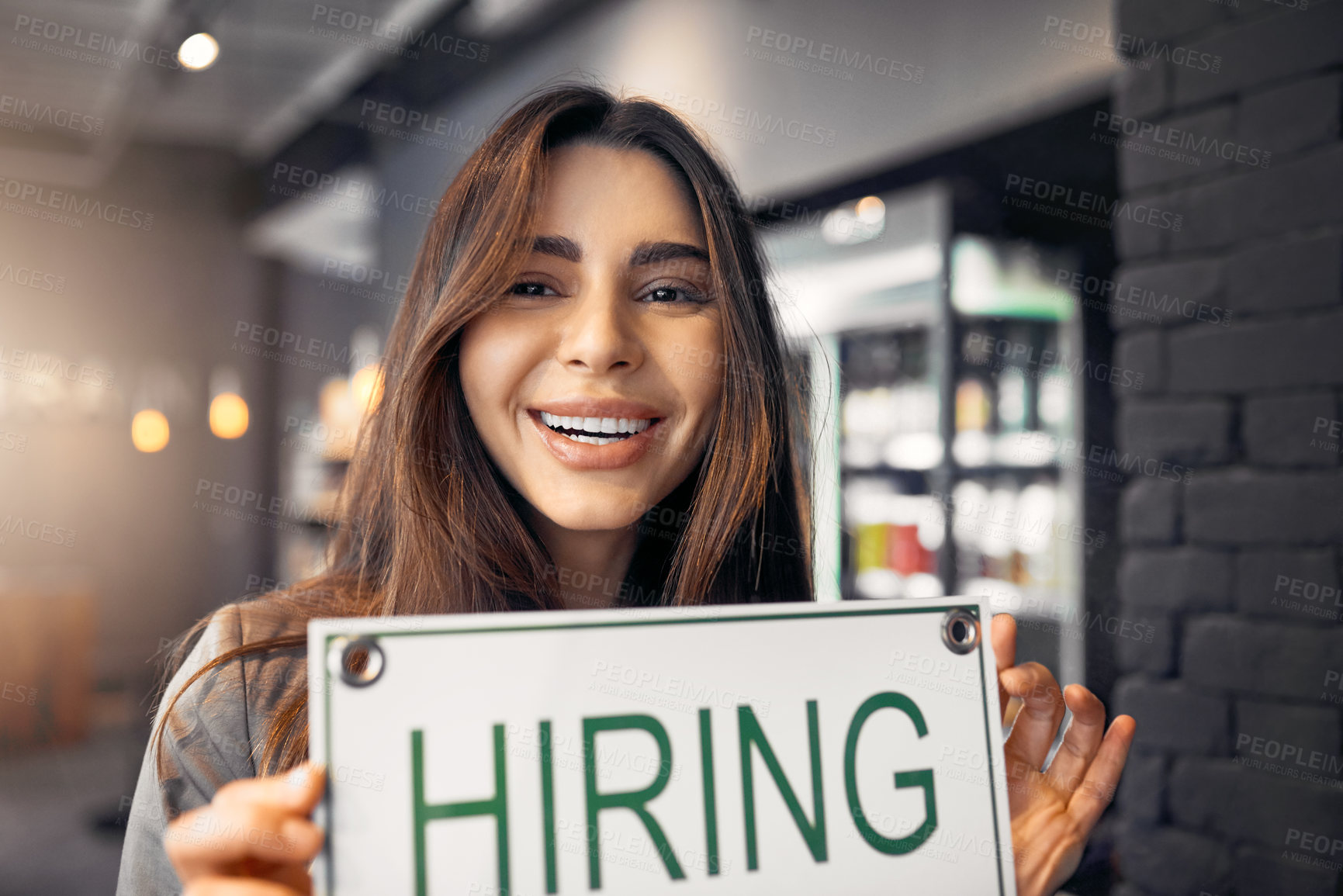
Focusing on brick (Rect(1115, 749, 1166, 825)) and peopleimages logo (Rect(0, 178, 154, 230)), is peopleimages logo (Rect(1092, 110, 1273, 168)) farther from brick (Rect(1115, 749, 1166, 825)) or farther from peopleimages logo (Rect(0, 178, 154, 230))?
peopleimages logo (Rect(0, 178, 154, 230))

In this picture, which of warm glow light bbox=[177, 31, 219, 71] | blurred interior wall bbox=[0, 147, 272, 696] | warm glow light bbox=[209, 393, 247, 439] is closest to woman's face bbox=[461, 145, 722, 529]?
warm glow light bbox=[177, 31, 219, 71]

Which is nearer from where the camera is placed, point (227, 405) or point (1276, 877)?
point (1276, 877)

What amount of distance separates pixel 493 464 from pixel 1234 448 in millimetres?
1060

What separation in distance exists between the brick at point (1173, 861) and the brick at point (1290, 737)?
0.15 m

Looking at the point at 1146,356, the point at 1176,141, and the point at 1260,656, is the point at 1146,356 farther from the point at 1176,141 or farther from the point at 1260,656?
the point at 1260,656

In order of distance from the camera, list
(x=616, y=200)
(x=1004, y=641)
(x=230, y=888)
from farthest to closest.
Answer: (x=616, y=200) < (x=1004, y=641) < (x=230, y=888)

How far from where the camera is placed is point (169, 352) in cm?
258

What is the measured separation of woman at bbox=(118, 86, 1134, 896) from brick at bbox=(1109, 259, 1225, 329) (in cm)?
64

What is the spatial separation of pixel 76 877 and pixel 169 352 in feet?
4.83

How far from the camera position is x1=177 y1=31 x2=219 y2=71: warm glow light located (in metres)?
1.97

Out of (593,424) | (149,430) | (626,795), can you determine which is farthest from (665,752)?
(149,430)

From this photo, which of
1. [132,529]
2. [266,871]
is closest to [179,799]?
[266,871]

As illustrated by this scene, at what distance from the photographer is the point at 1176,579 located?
4.23 feet

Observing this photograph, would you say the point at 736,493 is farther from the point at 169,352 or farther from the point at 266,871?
the point at 169,352
